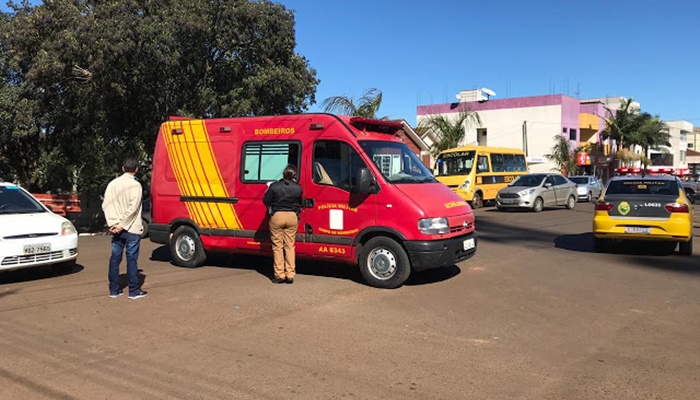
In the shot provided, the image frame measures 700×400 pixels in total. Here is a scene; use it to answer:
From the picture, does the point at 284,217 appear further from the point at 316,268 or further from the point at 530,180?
the point at 530,180

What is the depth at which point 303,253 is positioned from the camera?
8.18 metres

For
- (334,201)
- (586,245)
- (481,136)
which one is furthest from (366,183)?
(481,136)

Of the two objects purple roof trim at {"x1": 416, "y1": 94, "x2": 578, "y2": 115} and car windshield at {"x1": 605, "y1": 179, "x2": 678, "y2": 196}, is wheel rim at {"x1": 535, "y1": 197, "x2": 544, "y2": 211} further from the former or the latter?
purple roof trim at {"x1": 416, "y1": 94, "x2": 578, "y2": 115}

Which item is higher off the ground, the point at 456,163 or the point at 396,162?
the point at 456,163

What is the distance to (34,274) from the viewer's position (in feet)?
28.8

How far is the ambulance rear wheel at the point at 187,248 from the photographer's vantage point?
30.2 ft

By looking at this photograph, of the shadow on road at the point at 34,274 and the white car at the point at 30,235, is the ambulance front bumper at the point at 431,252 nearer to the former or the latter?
the white car at the point at 30,235

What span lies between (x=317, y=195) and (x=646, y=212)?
6.41 meters

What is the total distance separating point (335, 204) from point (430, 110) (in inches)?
1680

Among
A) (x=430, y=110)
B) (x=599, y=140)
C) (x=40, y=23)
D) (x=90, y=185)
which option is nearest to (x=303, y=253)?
(x=40, y=23)

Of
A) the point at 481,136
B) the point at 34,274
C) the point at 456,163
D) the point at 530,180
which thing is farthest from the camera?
the point at 481,136

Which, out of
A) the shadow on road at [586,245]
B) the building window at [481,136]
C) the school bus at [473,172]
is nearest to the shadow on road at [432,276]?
the shadow on road at [586,245]

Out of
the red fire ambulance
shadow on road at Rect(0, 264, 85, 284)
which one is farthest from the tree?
shadow on road at Rect(0, 264, 85, 284)

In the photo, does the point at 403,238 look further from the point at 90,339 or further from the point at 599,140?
the point at 599,140
